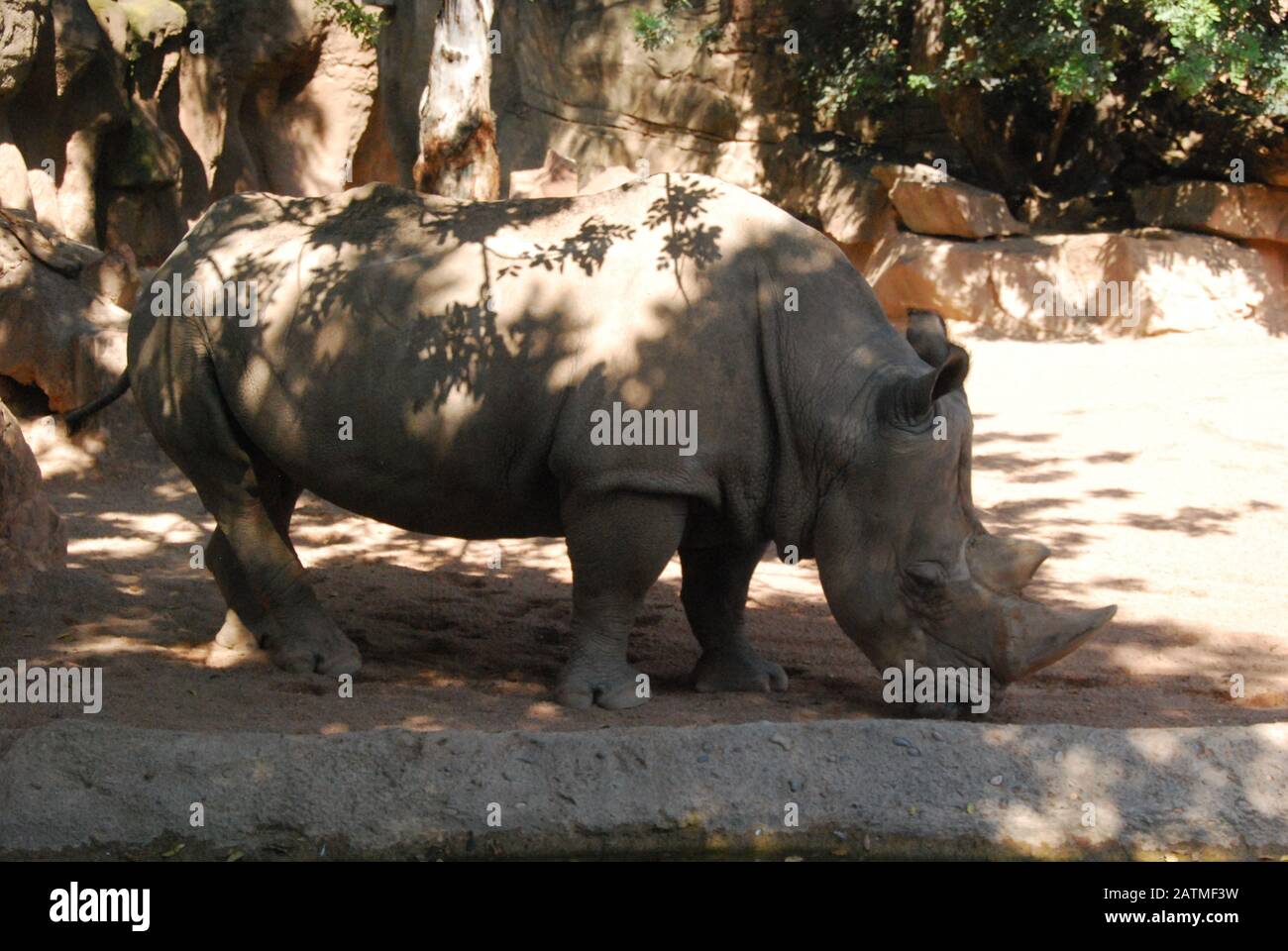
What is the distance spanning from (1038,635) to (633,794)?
2057 mm

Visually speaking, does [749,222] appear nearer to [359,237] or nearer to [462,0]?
[359,237]

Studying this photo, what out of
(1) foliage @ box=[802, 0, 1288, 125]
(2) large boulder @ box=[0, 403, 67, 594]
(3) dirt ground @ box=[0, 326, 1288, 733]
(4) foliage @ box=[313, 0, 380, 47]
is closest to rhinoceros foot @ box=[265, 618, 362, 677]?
(3) dirt ground @ box=[0, 326, 1288, 733]

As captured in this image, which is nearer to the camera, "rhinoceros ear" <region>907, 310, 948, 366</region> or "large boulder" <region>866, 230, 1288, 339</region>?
"rhinoceros ear" <region>907, 310, 948, 366</region>

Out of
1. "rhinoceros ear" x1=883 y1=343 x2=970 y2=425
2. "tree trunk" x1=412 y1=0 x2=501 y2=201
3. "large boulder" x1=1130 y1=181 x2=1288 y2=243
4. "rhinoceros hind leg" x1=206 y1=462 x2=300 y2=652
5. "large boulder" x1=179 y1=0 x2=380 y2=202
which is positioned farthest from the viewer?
"large boulder" x1=179 y1=0 x2=380 y2=202

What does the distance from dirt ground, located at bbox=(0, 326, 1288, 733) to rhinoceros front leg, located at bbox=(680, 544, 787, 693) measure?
0.15m

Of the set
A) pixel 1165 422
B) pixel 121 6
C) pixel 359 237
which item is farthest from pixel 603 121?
pixel 359 237

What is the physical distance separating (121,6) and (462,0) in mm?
6478

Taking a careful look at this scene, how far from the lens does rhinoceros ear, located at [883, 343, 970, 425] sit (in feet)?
18.9

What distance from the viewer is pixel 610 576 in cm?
623

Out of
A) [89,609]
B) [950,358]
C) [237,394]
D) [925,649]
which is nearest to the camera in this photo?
[950,358]

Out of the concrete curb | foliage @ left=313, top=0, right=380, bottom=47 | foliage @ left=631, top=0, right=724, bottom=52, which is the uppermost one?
foliage @ left=631, top=0, right=724, bottom=52

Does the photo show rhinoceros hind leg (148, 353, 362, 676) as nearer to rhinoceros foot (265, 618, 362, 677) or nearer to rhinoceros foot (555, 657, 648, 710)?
rhinoceros foot (265, 618, 362, 677)

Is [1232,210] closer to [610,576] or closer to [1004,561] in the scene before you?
[1004,561]

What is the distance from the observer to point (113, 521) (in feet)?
31.4
